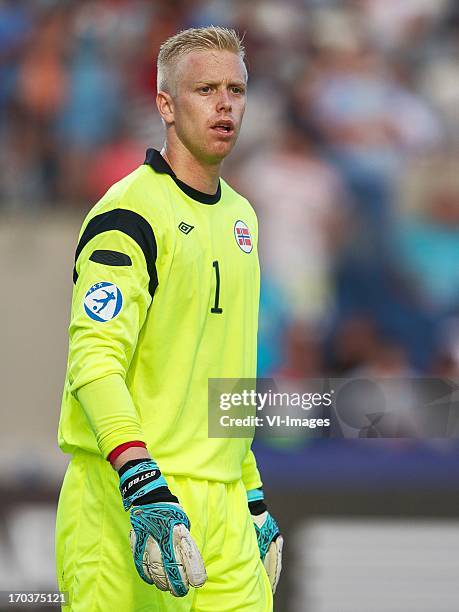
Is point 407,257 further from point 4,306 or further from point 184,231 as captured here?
point 184,231

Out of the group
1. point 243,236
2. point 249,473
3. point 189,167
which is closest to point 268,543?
point 249,473

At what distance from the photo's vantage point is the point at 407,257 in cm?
707

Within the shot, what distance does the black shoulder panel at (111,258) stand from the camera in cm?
289

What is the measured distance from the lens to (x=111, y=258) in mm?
2895

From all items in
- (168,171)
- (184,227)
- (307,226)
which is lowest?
(184,227)

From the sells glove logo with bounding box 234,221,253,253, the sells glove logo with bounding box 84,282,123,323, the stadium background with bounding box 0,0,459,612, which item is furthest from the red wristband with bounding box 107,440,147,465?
the stadium background with bounding box 0,0,459,612

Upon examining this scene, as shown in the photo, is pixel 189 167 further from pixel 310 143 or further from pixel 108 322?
pixel 310 143

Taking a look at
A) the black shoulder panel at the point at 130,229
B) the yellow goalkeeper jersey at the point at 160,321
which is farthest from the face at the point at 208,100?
the black shoulder panel at the point at 130,229

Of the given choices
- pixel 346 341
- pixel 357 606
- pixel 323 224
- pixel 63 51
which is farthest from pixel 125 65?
pixel 357 606

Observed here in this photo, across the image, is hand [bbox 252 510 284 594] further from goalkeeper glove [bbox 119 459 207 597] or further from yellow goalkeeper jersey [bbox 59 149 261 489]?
goalkeeper glove [bbox 119 459 207 597]

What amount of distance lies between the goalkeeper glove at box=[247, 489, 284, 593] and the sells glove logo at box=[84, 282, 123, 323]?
3.14ft

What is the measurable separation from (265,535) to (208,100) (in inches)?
52.1

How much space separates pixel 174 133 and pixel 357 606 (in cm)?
304

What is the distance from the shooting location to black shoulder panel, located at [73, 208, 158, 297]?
2.96 metres
